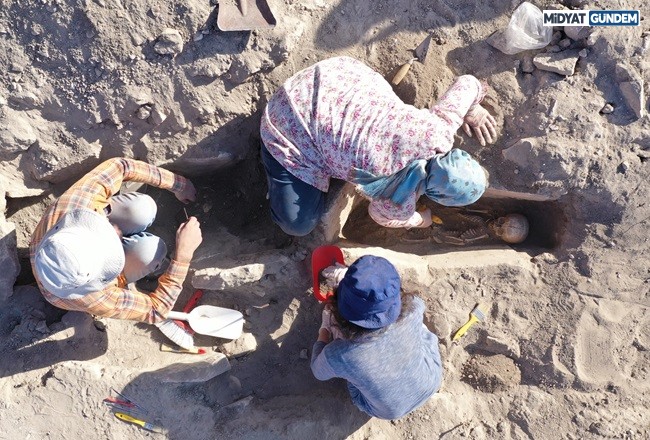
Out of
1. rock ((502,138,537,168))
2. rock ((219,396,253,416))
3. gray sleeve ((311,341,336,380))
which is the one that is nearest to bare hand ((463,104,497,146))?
rock ((502,138,537,168))

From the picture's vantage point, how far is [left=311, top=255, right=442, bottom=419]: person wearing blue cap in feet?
7.06

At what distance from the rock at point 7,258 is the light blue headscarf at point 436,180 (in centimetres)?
197

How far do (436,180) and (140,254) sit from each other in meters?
1.68

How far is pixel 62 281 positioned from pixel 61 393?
104 centimetres

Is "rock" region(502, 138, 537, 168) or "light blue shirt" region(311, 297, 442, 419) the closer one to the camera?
"light blue shirt" region(311, 297, 442, 419)

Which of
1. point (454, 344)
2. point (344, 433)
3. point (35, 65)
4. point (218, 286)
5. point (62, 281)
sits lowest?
point (344, 433)

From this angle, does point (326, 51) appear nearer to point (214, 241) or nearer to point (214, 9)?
point (214, 9)

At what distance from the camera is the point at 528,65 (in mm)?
2840

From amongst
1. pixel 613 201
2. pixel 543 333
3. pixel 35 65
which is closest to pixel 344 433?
pixel 543 333

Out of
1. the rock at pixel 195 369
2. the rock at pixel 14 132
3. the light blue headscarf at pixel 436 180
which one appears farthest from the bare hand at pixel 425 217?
the rock at pixel 14 132

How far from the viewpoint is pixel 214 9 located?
261 centimetres

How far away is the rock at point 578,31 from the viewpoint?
2.76 m

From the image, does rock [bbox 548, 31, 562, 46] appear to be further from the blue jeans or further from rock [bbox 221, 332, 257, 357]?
rock [bbox 221, 332, 257, 357]

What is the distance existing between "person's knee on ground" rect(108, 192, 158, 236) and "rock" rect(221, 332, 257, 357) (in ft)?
2.90
